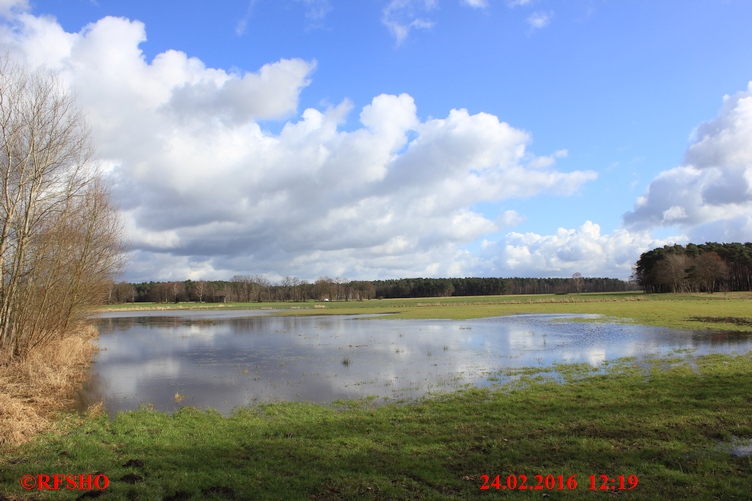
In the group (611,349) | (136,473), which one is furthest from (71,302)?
(611,349)

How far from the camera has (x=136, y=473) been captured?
799cm

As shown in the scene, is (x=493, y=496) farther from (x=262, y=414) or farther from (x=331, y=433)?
(x=262, y=414)

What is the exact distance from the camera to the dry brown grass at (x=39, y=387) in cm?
1029

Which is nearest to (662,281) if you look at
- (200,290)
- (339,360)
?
(339,360)

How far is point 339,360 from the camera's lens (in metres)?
23.6

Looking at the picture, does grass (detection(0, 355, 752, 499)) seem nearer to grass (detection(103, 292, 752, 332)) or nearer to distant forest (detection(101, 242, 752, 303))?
grass (detection(103, 292, 752, 332))

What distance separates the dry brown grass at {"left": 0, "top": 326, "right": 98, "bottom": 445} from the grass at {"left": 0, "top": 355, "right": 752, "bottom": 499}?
0.65 m

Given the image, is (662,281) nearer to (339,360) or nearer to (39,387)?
(339,360)

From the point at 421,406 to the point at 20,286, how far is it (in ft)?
55.3

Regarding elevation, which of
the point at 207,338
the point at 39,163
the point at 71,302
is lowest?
the point at 207,338

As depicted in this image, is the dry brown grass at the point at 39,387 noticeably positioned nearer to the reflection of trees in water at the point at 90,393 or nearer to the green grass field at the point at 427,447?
the reflection of trees in water at the point at 90,393

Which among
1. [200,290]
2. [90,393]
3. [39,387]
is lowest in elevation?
[90,393]

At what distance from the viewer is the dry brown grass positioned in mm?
10289

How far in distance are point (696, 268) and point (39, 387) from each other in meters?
134
